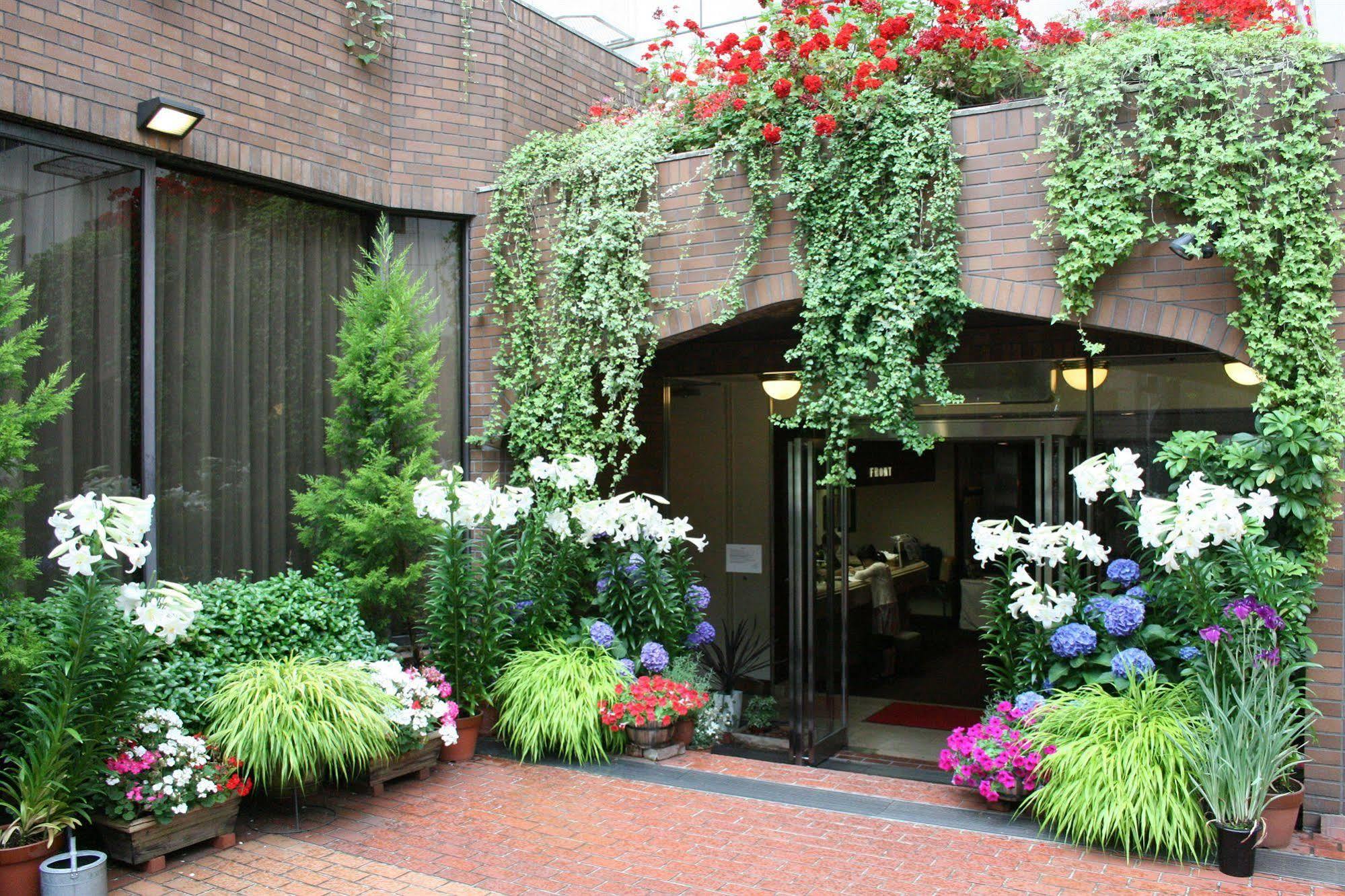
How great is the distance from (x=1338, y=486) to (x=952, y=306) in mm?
2253

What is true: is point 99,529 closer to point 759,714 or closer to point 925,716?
point 759,714

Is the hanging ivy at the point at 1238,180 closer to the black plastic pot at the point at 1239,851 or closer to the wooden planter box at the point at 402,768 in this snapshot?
the black plastic pot at the point at 1239,851

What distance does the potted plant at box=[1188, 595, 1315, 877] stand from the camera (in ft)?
16.2

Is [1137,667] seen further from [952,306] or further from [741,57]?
[741,57]

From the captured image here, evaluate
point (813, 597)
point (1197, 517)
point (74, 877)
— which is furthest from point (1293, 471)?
point (74, 877)

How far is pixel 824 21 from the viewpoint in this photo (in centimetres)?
680

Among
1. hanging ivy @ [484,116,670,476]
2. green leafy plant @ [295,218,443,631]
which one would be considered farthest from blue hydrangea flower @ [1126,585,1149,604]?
green leafy plant @ [295,218,443,631]

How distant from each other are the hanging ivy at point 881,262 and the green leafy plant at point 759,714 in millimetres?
2360

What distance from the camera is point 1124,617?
5.68 meters

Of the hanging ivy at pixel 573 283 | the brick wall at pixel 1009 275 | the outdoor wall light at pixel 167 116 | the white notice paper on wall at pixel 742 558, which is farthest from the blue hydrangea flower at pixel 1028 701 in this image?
the outdoor wall light at pixel 167 116

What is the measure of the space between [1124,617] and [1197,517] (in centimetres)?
74

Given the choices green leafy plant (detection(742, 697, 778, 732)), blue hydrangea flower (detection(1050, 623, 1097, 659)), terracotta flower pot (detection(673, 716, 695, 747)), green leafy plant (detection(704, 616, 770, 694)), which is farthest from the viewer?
green leafy plant (detection(704, 616, 770, 694))

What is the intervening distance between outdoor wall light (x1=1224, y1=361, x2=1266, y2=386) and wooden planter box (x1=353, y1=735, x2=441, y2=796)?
18.2 feet

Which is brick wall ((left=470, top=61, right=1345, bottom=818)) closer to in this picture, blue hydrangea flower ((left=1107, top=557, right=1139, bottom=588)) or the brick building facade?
the brick building facade
